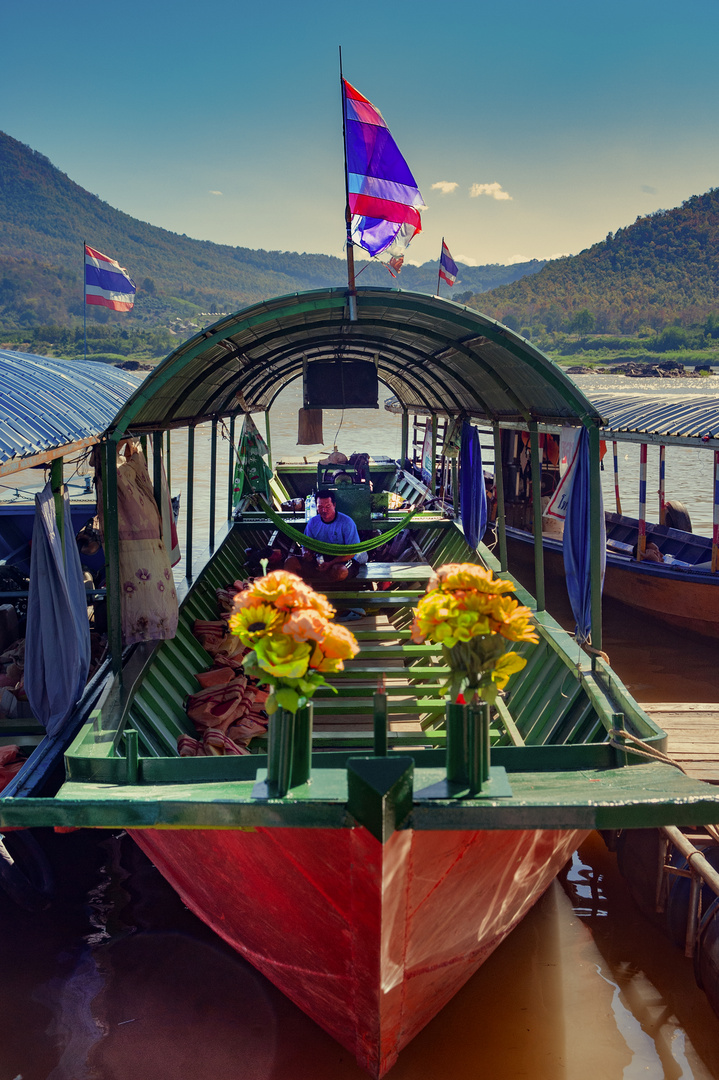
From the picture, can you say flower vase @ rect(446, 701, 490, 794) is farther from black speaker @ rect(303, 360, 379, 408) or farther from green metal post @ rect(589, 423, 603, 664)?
black speaker @ rect(303, 360, 379, 408)

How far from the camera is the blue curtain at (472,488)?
9.55 meters

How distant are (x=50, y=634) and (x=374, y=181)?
13.4ft

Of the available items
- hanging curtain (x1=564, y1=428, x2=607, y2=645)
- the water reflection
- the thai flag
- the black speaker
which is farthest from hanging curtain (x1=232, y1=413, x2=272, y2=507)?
the water reflection

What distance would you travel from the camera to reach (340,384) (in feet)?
38.0

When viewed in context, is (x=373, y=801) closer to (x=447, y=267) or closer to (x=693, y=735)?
(x=693, y=735)

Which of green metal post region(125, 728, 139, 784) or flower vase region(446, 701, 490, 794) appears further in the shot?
green metal post region(125, 728, 139, 784)

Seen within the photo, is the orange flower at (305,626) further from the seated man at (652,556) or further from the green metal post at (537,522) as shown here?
the seated man at (652,556)

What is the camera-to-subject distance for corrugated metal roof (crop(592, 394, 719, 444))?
373 inches

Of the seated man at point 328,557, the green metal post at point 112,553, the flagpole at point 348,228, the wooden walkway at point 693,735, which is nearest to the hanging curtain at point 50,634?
the green metal post at point 112,553

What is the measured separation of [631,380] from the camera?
2697 inches

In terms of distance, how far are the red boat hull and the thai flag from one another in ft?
31.8

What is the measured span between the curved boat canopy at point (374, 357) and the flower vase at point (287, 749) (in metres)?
3.17

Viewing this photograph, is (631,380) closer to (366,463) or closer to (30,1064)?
(366,463)

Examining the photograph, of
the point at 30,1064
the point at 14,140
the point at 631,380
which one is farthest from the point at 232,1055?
the point at 14,140
